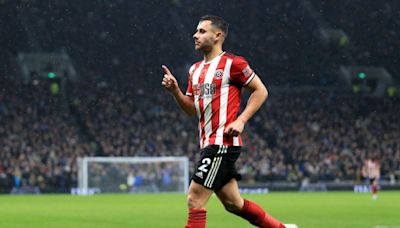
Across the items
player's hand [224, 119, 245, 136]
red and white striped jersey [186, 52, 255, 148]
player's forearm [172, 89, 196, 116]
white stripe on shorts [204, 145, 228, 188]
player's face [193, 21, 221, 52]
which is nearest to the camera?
player's hand [224, 119, 245, 136]

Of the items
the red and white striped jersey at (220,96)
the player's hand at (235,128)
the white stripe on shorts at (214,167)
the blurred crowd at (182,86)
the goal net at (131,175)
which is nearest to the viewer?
the player's hand at (235,128)

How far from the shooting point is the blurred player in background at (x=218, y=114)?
6.37 m

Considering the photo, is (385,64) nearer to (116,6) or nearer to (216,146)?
(116,6)

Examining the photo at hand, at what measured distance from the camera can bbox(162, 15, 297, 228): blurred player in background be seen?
6.37m

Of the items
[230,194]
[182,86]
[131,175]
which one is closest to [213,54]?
[230,194]

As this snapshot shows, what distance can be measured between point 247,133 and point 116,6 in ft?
32.4

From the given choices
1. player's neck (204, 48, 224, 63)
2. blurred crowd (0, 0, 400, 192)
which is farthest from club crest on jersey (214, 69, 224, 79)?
blurred crowd (0, 0, 400, 192)

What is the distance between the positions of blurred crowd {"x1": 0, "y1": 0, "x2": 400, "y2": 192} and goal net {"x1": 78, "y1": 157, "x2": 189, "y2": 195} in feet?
6.86

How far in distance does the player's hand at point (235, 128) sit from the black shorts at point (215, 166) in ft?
0.73

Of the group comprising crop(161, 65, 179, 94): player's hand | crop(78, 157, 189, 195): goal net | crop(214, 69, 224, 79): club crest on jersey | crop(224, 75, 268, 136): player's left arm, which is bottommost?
crop(78, 157, 189, 195): goal net

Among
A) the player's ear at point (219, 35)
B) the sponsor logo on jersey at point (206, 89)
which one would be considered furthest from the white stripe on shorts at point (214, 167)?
the player's ear at point (219, 35)

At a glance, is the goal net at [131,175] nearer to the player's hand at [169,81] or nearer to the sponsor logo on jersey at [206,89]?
the sponsor logo on jersey at [206,89]

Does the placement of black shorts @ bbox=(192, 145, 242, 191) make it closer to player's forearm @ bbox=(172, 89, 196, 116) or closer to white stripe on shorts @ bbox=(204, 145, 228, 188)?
white stripe on shorts @ bbox=(204, 145, 228, 188)

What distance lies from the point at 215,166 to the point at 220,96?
1.86 feet
